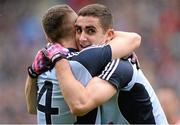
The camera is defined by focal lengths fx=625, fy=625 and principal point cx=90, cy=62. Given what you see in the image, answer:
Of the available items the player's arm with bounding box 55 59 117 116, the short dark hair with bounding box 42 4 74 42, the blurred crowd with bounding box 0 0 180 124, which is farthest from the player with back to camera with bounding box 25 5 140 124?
the blurred crowd with bounding box 0 0 180 124

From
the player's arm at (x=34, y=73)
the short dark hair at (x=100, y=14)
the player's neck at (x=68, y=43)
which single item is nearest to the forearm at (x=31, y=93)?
the player's arm at (x=34, y=73)

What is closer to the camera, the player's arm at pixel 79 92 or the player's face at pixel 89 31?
the player's arm at pixel 79 92

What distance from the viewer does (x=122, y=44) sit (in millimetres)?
2004

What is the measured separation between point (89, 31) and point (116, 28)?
87.8 inches

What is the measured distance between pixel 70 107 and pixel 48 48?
20 centimetres

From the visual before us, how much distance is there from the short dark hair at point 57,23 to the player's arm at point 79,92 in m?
0.14

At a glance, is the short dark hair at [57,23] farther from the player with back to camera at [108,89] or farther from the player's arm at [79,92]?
the player's arm at [79,92]

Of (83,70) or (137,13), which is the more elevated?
(83,70)

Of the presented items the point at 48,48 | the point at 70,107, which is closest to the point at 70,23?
the point at 48,48

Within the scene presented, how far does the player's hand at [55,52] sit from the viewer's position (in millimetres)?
1885

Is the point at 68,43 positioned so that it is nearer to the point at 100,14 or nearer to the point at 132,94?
the point at 100,14

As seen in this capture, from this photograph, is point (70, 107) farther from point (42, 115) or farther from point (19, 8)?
point (19, 8)

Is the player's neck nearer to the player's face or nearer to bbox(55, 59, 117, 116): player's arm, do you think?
the player's face

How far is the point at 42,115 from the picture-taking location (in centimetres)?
202
